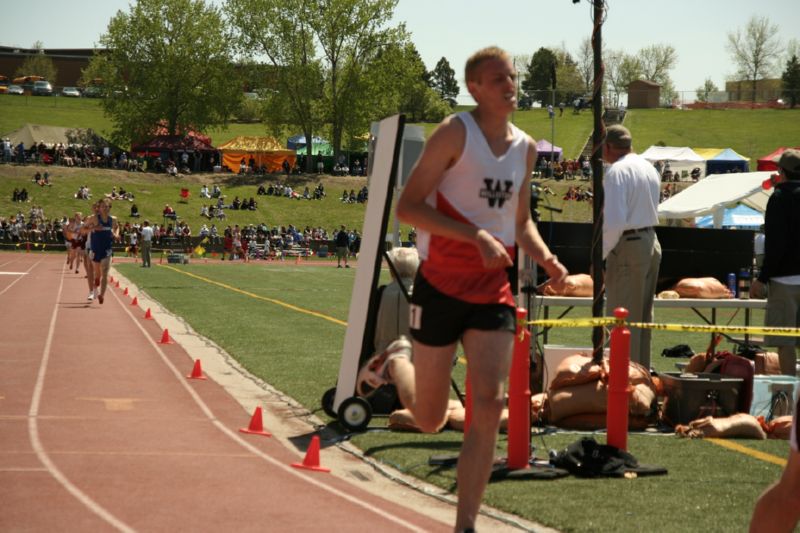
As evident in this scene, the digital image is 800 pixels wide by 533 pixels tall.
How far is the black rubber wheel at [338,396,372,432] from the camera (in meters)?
9.68

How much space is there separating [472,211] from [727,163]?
64.7 metres

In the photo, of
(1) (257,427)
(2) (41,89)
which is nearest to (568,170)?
(1) (257,427)

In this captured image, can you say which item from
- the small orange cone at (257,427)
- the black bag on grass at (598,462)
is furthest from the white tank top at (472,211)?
the small orange cone at (257,427)

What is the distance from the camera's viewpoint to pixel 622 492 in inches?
285

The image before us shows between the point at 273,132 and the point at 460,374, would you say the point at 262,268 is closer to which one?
the point at 460,374

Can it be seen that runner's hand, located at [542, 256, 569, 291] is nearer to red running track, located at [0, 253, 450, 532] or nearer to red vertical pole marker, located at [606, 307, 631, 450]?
red running track, located at [0, 253, 450, 532]

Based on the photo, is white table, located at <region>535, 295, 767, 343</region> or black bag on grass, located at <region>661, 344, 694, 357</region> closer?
white table, located at <region>535, 295, 767, 343</region>

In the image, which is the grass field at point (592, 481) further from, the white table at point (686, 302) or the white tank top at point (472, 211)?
the white table at point (686, 302)

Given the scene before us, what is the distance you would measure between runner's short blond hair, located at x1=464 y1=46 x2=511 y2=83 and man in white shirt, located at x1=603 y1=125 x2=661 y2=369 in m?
4.64

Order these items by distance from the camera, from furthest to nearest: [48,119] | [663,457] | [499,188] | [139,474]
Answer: [48,119] → [663,457] → [139,474] → [499,188]

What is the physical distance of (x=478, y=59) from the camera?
18.5 ft

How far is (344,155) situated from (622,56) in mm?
67513

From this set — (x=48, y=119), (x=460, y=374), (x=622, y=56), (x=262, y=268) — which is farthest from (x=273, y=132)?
(x=460, y=374)

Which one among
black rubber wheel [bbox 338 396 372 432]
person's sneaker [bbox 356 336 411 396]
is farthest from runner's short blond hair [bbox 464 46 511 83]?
black rubber wheel [bbox 338 396 372 432]
